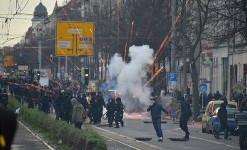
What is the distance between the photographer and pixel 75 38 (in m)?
52.2

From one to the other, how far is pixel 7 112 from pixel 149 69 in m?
60.0

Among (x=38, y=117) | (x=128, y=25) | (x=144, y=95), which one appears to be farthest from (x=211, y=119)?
(x=128, y=25)

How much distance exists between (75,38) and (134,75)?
5.91 metres

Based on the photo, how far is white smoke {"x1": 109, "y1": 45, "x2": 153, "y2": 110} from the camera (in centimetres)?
5291

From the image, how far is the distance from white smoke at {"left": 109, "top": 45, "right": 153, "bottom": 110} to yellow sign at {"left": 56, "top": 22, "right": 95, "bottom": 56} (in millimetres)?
3582

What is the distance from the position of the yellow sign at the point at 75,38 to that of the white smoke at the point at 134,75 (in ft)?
11.8

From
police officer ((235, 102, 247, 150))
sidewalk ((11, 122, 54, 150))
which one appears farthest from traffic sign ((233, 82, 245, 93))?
police officer ((235, 102, 247, 150))

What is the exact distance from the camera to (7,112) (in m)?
2.40

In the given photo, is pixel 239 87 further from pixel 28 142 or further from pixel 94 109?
pixel 28 142

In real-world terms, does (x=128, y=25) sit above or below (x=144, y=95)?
above

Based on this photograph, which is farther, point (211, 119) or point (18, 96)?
point (18, 96)

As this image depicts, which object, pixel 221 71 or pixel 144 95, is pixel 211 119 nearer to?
pixel 144 95

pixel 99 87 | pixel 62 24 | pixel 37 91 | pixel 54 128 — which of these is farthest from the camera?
pixel 99 87

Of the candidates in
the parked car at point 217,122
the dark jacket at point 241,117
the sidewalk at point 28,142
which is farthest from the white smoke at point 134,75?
the dark jacket at point 241,117
